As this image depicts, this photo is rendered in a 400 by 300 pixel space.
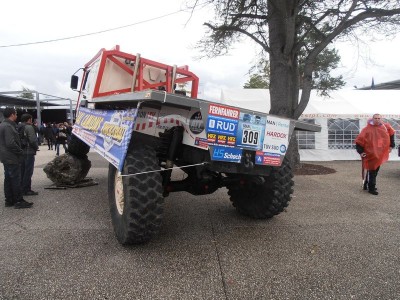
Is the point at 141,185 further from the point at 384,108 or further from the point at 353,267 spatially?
the point at 384,108

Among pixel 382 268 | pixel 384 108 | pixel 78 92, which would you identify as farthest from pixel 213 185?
pixel 384 108

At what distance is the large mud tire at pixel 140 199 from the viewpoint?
3.34 meters

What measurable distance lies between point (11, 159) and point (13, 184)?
1.45ft

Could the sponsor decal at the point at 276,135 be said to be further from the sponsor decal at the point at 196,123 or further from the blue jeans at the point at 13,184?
the blue jeans at the point at 13,184

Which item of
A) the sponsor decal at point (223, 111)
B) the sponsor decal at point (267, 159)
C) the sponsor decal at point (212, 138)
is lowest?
the sponsor decal at point (267, 159)

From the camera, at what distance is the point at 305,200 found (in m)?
6.36

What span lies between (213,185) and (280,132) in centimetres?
119

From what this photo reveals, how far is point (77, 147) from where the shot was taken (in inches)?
291

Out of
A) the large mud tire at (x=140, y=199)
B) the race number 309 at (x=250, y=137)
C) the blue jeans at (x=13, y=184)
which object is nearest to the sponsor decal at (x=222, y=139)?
the race number 309 at (x=250, y=137)

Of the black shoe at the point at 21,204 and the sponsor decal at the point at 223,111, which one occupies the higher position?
the sponsor decal at the point at 223,111

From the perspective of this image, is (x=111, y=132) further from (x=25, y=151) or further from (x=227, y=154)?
(x=25, y=151)

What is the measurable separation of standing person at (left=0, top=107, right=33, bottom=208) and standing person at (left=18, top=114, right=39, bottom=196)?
695 mm

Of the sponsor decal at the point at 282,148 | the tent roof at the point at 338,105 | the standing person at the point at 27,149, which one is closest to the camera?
the sponsor decal at the point at 282,148

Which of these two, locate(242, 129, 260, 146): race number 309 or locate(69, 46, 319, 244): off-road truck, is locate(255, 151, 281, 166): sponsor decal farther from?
locate(242, 129, 260, 146): race number 309
